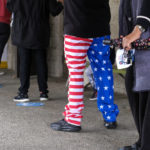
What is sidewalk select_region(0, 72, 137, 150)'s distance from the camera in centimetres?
392

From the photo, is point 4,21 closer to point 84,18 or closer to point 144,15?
point 84,18

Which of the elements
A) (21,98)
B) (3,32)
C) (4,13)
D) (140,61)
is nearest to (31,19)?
(21,98)

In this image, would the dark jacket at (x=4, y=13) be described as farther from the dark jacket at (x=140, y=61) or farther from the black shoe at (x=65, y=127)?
the dark jacket at (x=140, y=61)

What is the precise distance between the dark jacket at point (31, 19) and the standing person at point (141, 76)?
2.65 metres

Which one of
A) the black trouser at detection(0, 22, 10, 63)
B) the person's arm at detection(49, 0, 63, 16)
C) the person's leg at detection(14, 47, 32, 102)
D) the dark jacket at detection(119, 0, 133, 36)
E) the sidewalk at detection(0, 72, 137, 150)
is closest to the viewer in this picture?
the dark jacket at detection(119, 0, 133, 36)

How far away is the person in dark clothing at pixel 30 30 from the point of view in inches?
226

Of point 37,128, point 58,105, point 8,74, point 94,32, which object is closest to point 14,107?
point 58,105

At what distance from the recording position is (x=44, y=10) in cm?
580

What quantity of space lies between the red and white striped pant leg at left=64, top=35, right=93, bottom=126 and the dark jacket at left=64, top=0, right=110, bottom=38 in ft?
0.27

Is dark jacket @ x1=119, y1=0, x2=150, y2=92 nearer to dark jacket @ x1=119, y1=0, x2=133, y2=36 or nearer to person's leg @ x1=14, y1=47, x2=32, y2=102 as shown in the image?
dark jacket @ x1=119, y1=0, x2=133, y2=36

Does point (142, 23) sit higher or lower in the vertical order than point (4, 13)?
higher

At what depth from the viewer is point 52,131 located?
4.39m

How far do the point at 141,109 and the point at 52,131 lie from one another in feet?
4.60

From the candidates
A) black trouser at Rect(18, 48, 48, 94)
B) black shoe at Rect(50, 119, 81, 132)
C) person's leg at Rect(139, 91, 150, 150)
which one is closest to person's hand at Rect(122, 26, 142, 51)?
person's leg at Rect(139, 91, 150, 150)
